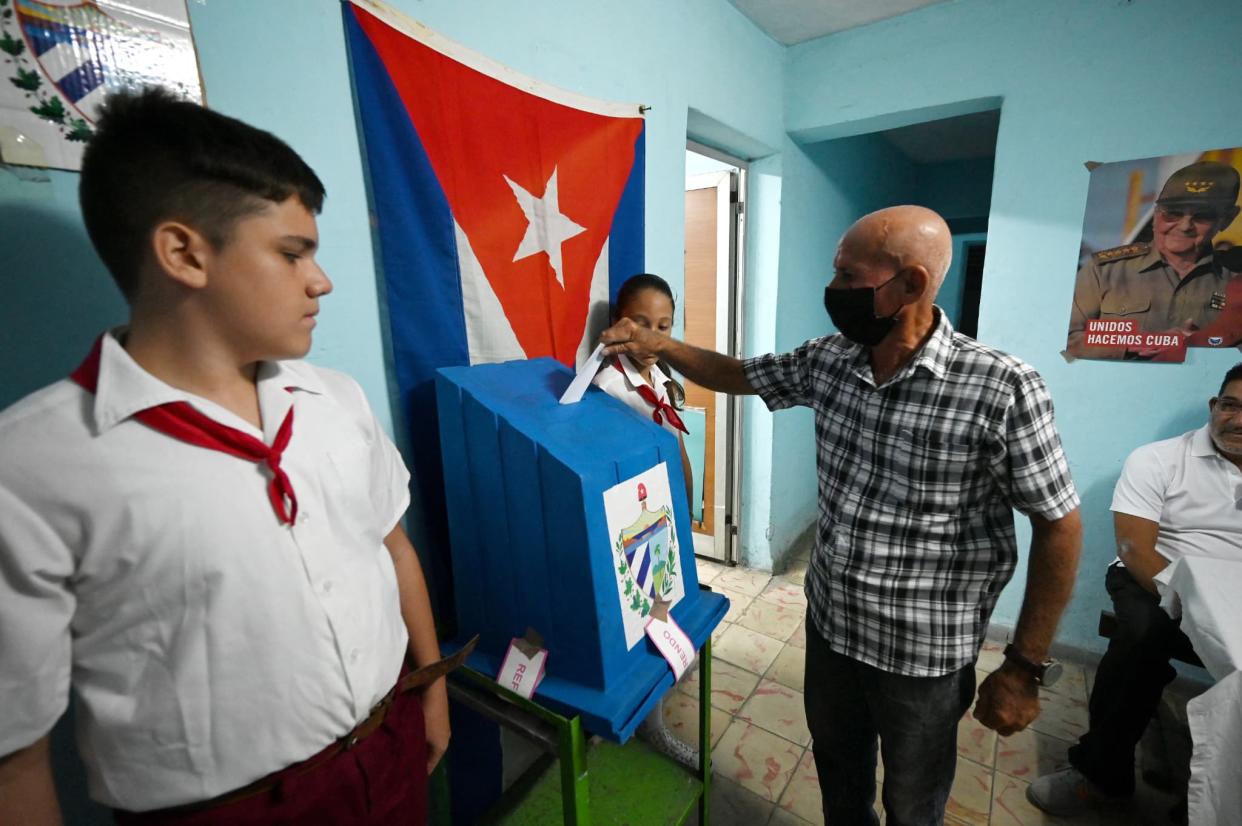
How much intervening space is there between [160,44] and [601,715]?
1244mm

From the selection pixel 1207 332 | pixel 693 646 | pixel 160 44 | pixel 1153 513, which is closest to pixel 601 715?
pixel 693 646

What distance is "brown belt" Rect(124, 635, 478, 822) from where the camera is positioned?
64 centimetres

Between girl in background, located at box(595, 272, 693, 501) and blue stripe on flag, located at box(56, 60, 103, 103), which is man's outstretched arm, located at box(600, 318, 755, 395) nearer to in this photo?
girl in background, located at box(595, 272, 693, 501)

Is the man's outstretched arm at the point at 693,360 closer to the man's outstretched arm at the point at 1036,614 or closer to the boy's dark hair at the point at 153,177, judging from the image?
the man's outstretched arm at the point at 1036,614

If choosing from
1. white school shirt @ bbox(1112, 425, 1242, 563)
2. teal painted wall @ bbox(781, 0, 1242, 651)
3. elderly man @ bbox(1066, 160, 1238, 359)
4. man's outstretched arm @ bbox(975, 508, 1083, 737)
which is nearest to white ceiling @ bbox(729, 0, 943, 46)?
teal painted wall @ bbox(781, 0, 1242, 651)

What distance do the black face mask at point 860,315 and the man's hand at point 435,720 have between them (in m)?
1.06

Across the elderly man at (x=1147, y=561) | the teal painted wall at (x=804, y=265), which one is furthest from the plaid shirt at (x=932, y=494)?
the teal painted wall at (x=804, y=265)

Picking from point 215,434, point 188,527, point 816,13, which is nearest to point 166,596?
point 188,527

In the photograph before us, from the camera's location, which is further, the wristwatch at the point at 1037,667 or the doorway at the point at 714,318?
the doorway at the point at 714,318

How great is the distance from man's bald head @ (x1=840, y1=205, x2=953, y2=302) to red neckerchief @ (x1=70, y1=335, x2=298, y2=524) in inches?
43.2

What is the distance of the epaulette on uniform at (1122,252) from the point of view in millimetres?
2029

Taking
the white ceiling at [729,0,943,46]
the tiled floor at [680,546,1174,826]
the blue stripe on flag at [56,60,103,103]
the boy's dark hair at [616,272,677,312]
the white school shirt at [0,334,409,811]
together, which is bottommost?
the tiled floor at [680,546,1174,826]

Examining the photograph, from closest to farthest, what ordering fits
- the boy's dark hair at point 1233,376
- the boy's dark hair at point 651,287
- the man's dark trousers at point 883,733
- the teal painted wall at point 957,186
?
1. the man's dark trousers at point 883,733
2. the boy's dark hair at point 651,287
3. the boy's dark hair at point 1233,376
4. the teal painted wall at point 957,186

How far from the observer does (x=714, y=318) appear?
289 cm
